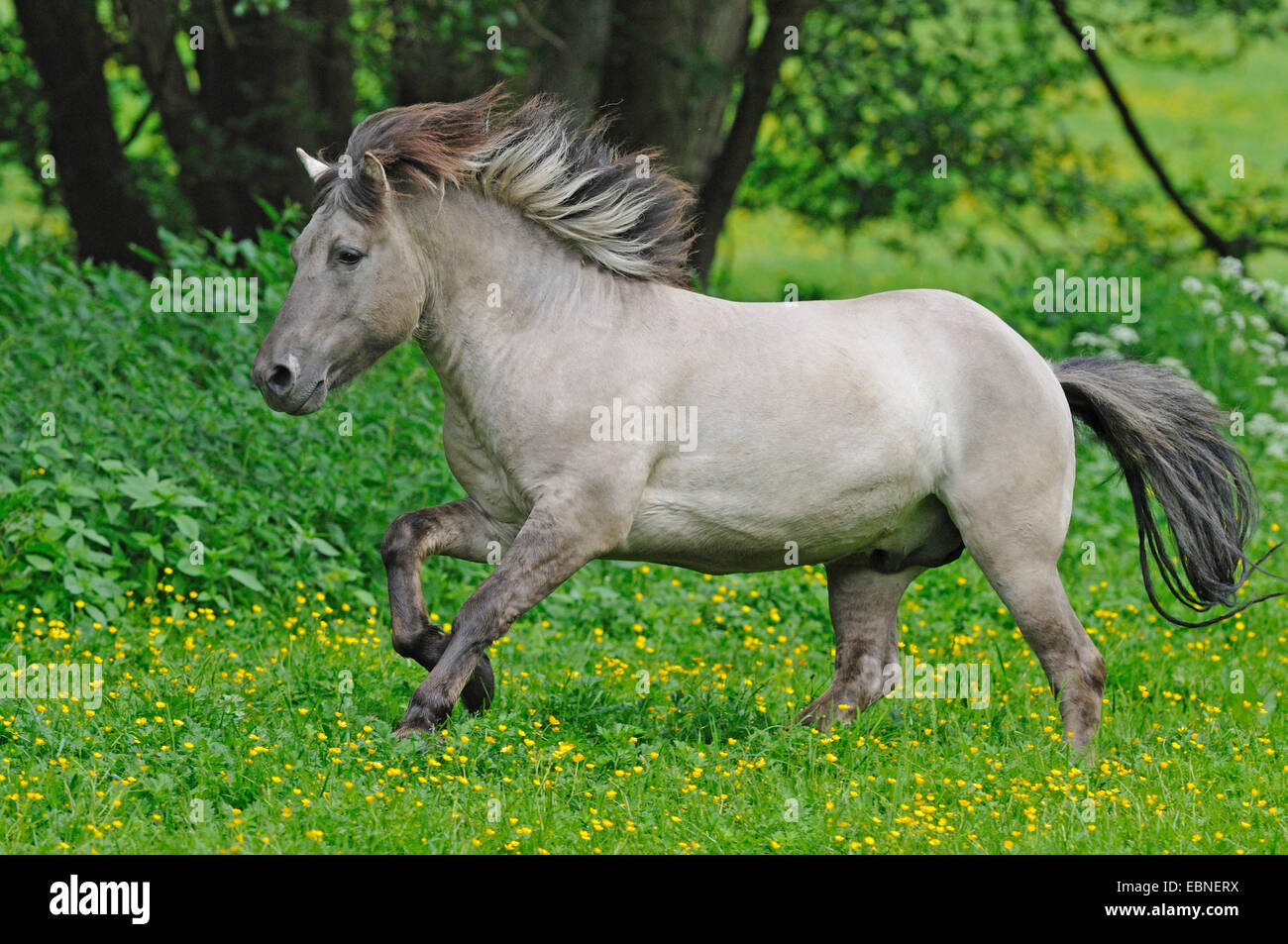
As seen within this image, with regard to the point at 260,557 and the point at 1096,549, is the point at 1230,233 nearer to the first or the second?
the point at 1096,549

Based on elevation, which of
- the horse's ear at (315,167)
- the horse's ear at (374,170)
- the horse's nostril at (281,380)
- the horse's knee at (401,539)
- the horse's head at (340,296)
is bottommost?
the horse's knee at (401,539)

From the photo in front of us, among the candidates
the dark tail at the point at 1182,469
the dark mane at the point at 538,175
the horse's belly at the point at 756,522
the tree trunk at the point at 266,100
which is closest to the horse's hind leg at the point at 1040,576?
the horse's belly at the point at 756,522

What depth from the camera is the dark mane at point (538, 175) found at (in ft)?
16.8

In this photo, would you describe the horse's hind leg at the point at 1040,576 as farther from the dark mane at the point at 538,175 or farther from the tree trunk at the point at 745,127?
the tree trunk at the point at 745,127

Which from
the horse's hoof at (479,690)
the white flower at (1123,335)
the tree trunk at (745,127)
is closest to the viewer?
the horse's hoof at (479,690)

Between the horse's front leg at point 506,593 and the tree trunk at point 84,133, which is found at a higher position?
the tree trunk at point 84,133

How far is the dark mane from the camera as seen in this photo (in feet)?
16.8

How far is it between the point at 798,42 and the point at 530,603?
839cm

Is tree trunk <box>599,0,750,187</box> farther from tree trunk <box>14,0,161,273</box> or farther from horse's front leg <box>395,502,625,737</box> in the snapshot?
horse's front leg <box>395,502,625,737</box>

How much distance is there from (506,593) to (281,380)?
3.33ft

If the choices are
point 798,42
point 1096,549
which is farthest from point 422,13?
point 1096,549

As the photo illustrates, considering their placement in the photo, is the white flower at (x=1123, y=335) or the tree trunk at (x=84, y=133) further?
the tree trunk at (x=84, y=133)

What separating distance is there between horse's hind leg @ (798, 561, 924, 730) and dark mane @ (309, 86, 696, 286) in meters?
1.42
